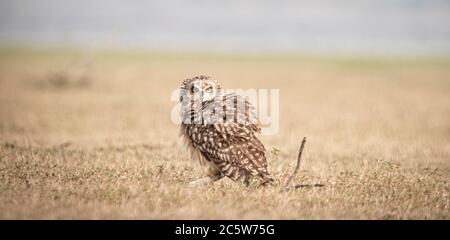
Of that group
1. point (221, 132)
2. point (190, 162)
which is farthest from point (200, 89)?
point (190, 162)

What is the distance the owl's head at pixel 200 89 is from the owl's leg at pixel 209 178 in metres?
1.02

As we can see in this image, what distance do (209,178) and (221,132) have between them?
32.0 inches

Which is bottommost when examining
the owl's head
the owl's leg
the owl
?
the owl's leg

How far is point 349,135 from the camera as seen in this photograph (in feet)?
48.4

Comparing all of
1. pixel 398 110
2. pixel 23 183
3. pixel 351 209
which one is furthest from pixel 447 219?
pixel 398 110

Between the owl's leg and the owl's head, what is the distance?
3.36 feet

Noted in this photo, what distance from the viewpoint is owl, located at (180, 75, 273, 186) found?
8.64 metres

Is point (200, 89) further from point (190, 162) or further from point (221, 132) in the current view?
point (190, 162)

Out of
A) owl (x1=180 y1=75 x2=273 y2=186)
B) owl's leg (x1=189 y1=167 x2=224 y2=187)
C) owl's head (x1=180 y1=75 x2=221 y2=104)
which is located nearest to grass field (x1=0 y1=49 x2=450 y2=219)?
owl's leg (x1=189 y1=167 x2=224 y2=187)

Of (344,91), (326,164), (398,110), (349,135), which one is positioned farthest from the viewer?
(344,91)

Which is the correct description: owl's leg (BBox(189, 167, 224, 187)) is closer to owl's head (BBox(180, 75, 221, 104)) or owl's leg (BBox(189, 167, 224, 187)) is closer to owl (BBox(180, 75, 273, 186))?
owl (BBox(180, 75, 273, 186))
